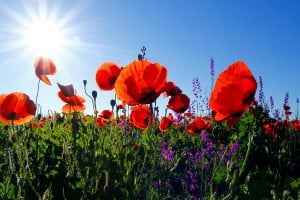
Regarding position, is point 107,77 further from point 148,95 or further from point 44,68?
point 148,95

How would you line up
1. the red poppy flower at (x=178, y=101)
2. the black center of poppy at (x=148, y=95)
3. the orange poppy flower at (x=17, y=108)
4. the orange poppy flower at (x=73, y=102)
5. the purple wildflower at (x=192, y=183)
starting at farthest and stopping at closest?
the purple wildflower at (x=192, y=183) → the orange poppy flower at (x=73, y=102) → the orange poppy flower at (x=17, y=108) → the red poppy flower at (x=178, y=101) → the black center of poppy at (x=148, y=95)

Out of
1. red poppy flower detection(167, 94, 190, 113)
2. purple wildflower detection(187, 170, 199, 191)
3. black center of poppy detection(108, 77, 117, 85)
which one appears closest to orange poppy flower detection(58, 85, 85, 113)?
black center of poppy detection(108, 77, 117, 85)

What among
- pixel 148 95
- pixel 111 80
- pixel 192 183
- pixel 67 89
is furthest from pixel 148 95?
pixel 192 183

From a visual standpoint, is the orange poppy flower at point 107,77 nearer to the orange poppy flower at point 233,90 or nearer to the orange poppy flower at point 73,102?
the orange poppy flower at point 73,102

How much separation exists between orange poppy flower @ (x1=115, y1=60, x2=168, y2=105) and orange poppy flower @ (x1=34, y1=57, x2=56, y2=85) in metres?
0.83

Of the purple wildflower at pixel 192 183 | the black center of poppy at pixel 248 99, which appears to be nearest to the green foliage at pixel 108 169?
the purple wildflower at pixel 192 183

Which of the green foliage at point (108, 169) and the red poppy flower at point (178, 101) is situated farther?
the red poppy flower at point (178, 101)

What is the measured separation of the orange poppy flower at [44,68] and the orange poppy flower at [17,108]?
187 mm

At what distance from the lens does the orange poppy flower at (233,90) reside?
1453mm

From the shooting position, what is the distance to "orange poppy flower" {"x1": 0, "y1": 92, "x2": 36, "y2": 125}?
2469 millimetres

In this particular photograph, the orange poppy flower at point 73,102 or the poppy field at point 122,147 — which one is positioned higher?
the orange poppy flower at point 73,102

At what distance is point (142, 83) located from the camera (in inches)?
72.3

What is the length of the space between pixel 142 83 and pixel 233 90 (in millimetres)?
523

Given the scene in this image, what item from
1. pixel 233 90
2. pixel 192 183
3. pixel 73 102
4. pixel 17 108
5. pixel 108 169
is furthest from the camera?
pixel 192 183
